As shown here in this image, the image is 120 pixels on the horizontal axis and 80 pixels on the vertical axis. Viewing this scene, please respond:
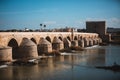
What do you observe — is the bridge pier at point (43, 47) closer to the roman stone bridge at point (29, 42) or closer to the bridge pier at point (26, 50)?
the roman stone bridge at point (29, 42)

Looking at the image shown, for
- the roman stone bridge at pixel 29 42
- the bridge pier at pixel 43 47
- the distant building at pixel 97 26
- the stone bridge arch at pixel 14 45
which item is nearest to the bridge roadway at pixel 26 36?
the roman stone bridge at pixel 29 42

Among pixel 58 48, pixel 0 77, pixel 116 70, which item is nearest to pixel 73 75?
pixel 116 70

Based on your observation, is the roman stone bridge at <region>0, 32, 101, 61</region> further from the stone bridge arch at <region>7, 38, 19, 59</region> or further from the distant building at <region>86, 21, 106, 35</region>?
the distant building at <region>86, 21, 106, 35</region>

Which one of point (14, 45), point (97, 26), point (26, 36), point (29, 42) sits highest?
point (97, 26)

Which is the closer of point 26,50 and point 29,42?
point 26,50

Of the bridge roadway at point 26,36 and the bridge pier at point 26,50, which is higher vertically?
the bridge roadway at point 26,36

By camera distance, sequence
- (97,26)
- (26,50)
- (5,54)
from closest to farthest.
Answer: (5,54)
(26,50)
(97,26)

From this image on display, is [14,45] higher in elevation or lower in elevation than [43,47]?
higher

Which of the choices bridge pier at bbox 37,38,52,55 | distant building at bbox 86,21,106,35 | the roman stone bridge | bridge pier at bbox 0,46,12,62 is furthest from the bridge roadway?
distant building at bbox 86,21,106,35

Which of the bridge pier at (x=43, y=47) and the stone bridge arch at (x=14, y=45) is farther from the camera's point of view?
the bridge pier at (x=43, y=47)

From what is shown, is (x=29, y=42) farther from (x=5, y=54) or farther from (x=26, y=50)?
(x=5, y=54)

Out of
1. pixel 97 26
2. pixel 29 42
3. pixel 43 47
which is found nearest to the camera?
pixel 29 42

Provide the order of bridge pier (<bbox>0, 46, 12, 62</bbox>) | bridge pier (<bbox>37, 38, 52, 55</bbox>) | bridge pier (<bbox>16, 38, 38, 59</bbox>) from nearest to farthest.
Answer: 1. bridge pier (<bbox>0, 46, 12, 62</bbox>)
2. bridge pier (<bbox>16, 38, 38, 59</bbox>)
3. bridge pier (<bbox>37, 38, 52, 55</bbox>)

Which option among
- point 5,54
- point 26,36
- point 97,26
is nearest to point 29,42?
point 26,36
